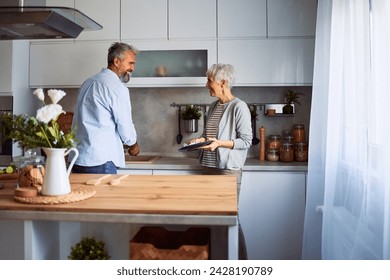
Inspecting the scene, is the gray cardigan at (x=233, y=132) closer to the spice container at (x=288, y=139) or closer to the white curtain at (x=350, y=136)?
the white curtain at (x=350, y=136)

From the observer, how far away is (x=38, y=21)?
193 centimetres

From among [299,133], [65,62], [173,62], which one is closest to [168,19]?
[173,62]

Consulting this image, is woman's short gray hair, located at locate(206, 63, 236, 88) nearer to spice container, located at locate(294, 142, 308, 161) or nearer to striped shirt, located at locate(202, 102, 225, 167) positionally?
striped shirt, located at locate(202, 102, 225, 167)

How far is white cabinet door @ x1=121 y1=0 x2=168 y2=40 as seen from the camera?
322 cm

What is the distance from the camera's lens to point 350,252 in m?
1.94

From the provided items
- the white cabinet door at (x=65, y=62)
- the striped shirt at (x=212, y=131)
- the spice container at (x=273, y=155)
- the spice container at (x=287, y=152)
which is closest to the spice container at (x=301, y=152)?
the spice container at (x=287, y=152)

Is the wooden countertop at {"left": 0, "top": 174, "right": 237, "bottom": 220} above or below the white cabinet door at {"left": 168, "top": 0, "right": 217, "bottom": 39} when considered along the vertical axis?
below

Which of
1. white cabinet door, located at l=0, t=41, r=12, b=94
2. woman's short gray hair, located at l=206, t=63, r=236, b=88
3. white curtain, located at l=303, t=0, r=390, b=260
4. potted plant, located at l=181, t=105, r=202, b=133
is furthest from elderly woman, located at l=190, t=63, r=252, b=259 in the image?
white cabinet door, located at l=0, t=41, r=12, b=94

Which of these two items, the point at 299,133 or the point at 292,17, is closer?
the point at 292,17

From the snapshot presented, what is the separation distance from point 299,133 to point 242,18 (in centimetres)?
104

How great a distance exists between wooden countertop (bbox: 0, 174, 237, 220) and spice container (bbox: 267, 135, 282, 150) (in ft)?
4.71

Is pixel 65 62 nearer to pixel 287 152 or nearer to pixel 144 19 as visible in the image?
pixel 144 19

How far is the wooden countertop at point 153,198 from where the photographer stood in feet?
4.35

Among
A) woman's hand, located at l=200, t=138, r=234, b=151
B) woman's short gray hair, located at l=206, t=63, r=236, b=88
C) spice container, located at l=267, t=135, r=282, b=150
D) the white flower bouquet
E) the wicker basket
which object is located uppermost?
woman's short gray hair, located at l=206, t=63, r=236, b=88
